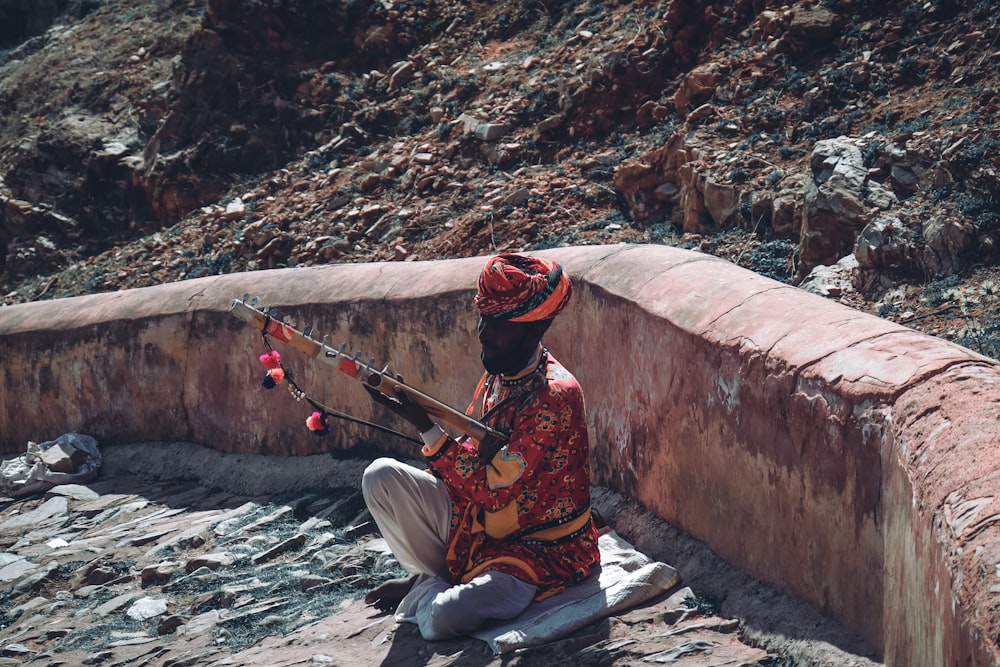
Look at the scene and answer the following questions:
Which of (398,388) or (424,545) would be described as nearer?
(398,388)

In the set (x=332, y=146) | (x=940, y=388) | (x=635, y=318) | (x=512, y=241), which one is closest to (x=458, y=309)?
(x=635, y=318)

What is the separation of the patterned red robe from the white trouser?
66mm

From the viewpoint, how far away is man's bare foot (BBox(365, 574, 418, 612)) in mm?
4125

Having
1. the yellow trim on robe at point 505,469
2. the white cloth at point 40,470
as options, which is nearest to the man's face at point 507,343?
the yellow trim on robe at point 505,469

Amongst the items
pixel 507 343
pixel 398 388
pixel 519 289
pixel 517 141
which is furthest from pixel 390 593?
pixel 517 141

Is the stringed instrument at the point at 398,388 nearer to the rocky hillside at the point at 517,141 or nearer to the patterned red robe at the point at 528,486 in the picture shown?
the patterned red robe at the point at 528,486

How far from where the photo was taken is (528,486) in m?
3.72

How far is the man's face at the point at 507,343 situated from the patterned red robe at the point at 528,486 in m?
0.05

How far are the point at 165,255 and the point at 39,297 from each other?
2.67m

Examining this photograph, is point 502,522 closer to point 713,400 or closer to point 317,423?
point 317,423

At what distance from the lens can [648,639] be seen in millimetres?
A: 3309

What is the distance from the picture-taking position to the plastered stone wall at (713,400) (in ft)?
7.66

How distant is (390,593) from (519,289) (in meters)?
1.36

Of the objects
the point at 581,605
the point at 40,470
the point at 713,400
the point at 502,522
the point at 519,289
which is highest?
the point at 519,289
